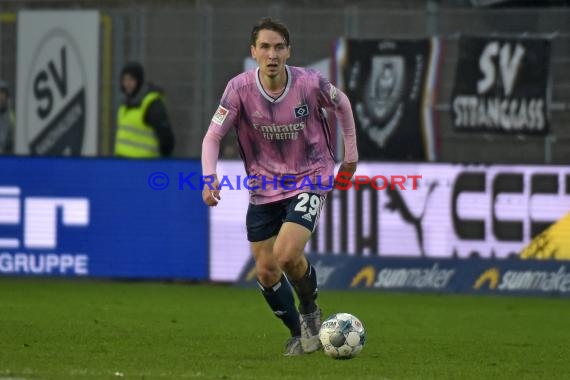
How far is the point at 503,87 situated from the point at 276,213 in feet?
27.6

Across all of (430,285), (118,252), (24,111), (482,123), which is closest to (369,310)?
(430,285)

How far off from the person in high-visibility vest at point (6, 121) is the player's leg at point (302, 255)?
32.1 feet

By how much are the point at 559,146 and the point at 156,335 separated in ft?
26.4

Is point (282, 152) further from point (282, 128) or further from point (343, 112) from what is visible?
point (343, 112)

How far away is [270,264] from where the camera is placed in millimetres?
9930

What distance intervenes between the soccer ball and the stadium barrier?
598 cm

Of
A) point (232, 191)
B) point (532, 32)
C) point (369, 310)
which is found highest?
point (532, 32)

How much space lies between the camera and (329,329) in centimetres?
949

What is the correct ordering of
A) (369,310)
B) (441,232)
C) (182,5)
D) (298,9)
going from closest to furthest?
1. (369,310)
2. (441,232)
3. (298,9)
4. (182,5)

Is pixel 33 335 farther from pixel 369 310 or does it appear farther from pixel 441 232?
pixel 441 232

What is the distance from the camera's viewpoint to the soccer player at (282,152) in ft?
31.7

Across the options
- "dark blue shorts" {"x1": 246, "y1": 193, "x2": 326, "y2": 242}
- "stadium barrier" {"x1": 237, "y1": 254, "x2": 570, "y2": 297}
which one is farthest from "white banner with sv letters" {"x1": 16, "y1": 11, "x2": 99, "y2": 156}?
"dark blue shorts" {"x1": 246, "y1": 193, "x2": 326, "y2": 242}

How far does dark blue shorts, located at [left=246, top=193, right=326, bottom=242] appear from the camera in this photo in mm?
9734

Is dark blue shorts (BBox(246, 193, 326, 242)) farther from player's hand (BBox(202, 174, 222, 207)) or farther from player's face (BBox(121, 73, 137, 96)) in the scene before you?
player's face (BBox(121, 73, 137, 96))
